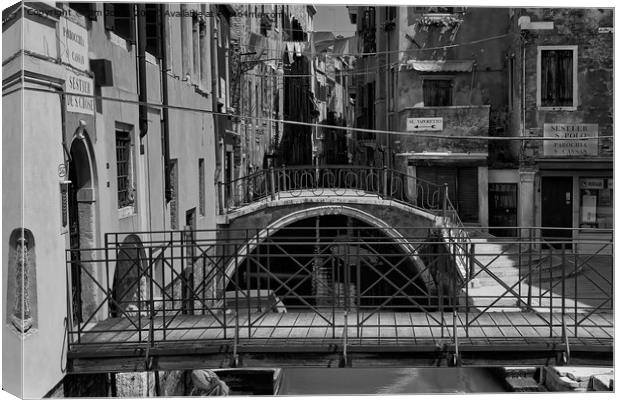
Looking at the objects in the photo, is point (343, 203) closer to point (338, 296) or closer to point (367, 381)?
point (338, 296)

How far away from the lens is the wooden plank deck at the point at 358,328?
8.33 m

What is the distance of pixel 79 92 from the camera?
24.8 ft

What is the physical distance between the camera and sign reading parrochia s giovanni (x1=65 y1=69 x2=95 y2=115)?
291 inches

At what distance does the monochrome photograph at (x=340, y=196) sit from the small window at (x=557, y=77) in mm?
19

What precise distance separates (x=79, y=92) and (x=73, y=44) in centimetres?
39

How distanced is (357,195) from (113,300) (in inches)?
104

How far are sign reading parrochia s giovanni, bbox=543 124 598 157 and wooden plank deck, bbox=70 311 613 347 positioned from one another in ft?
4.98

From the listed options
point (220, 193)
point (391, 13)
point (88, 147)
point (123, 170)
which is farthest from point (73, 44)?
point (391, 13)

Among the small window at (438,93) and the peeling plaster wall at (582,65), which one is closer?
the peeling plaster wall at (582,65)

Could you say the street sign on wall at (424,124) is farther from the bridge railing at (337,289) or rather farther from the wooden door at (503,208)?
the bridge railing at (337,289)

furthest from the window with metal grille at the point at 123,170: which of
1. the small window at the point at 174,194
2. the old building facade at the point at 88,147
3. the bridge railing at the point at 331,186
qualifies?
the bridge railing at the point at 331,186

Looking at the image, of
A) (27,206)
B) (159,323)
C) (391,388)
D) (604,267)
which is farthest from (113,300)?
(604,267)

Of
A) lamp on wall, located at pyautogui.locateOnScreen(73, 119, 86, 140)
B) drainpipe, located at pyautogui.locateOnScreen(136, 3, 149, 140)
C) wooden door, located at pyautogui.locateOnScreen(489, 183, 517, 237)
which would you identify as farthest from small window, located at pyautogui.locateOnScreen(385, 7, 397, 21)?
lamp on wall, located at pyautogui.locateOnScreen(73, 119, 86, 140)

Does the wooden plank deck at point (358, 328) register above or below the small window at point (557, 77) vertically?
below
